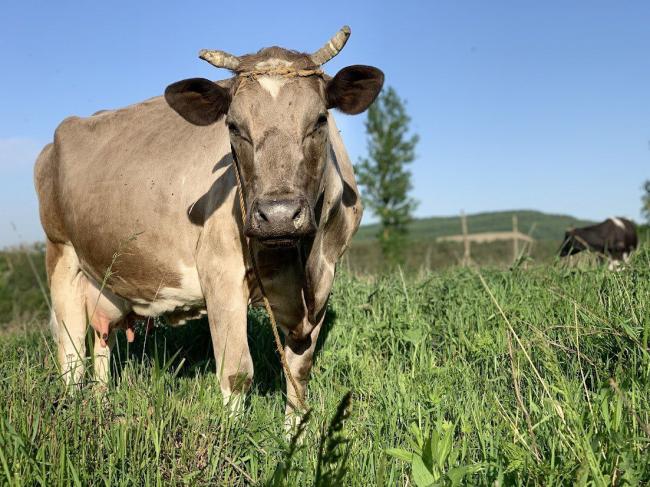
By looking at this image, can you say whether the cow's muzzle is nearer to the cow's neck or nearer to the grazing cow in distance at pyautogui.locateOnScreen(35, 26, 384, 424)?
the grazing cow in distance at pyautogui.locateOnScreen(35, 26, 384, 424)

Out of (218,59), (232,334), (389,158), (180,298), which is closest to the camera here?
(218,59)

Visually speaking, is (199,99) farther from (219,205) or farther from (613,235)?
(613,235)

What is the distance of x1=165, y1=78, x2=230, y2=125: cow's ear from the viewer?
383 centimetres

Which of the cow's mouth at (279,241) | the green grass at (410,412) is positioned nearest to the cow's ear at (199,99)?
the cow's mouth at (279,241)

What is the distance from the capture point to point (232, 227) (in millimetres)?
3969

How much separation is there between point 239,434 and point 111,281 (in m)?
2.58

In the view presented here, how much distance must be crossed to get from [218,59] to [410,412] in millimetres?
2344

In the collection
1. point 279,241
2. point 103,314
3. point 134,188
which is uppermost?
point 134,188

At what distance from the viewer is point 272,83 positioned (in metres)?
3.54

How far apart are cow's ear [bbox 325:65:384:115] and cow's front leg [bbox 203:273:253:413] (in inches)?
49.8

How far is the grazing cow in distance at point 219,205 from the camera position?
11.3 feet

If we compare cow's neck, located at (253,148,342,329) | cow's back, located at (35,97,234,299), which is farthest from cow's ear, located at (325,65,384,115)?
cow's back, located at (35,97,234,299)

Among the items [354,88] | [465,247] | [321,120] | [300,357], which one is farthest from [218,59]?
[465,247]

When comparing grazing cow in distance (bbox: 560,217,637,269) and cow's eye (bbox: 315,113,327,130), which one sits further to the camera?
grazing cow in distance (bbox: 560,217,637,269)
